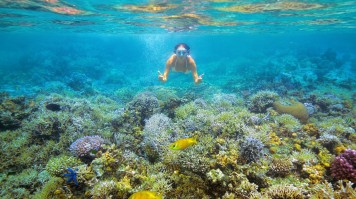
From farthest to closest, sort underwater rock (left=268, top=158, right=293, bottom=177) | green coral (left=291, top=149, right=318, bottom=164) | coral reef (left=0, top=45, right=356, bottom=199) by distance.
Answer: green coral (left=291, top=149, right=318, bottom=164) < underwater rock (left=268, top=158, right=293, bottom=177) < coral reef (left=0, top=45, right=356, bottom=199)

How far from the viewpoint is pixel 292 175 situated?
534 cm

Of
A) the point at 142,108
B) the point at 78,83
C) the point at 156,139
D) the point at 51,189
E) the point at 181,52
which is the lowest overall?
the point at 78,83

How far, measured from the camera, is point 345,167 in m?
5.08

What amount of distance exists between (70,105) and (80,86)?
11.4 meters

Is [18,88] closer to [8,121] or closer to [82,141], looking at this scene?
[8,121]

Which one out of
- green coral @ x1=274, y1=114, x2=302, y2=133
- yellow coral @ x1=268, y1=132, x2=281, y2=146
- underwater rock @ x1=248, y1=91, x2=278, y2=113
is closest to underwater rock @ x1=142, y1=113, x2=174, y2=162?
yellow coral @ x1=268, y1=132, x2=281, y2=146

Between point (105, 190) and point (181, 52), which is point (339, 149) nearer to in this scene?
point (105, 190)

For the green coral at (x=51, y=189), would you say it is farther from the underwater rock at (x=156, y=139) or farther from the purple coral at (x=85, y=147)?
the underwater rock at (x=156, y=139)

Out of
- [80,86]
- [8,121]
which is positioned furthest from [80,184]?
[80,86]

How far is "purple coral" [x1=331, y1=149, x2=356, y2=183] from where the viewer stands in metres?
4.97

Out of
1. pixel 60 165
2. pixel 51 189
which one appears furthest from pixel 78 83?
pixel 51 189

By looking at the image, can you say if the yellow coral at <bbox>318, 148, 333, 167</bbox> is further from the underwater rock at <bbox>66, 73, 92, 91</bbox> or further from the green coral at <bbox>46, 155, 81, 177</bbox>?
the underwater rock at <bbox>66, 73, 92, 91</bbox>

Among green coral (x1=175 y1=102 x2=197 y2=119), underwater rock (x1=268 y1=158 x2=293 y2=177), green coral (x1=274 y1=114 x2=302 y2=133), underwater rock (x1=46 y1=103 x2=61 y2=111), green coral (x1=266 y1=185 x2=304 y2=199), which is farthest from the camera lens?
underwater rock (x1=46 y1=103 x2=61 y2=111)

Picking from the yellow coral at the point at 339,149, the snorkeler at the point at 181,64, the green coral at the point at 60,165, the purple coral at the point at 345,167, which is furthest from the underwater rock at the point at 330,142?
the green coral at the point at 60,165
